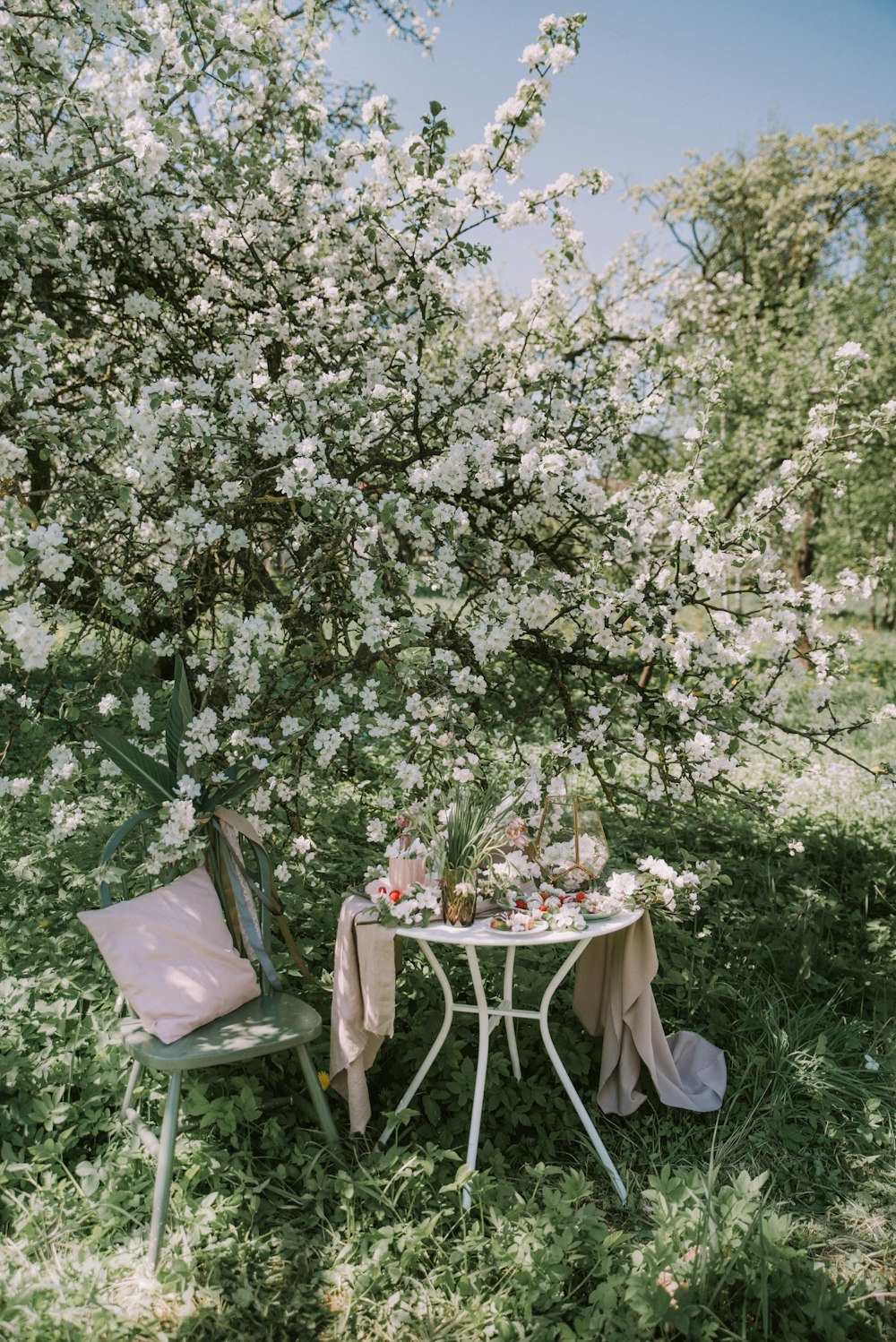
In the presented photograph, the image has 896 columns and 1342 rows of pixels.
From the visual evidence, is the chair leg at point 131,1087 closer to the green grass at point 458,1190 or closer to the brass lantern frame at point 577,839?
the green grass at point 458,1190

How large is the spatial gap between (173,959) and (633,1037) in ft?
4.66

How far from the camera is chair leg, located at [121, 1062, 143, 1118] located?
256 centimetres

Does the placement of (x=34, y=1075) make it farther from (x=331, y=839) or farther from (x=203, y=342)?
(x=203, y=342)

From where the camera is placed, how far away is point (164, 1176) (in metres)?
2.18

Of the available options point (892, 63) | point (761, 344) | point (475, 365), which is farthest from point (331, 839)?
point (892, 63)

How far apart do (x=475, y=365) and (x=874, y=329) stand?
30.9 feet

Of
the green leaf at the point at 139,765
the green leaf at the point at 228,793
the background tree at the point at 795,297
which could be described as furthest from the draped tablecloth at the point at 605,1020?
the background tree at the point at 795,297

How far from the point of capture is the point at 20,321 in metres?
4.04

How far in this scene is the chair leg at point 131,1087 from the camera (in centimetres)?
256

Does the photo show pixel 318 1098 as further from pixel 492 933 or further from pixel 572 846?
pixel 572 846

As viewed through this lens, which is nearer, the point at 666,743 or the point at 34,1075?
the point at 34,1075

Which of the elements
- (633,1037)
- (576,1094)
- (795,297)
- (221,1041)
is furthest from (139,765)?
(795,297)

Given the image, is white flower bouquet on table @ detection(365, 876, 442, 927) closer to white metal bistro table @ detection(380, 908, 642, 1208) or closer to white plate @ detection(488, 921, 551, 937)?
white metal bistro table @ detection(380, 908, 642, 1208)

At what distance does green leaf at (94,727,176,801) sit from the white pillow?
28 centimetres
